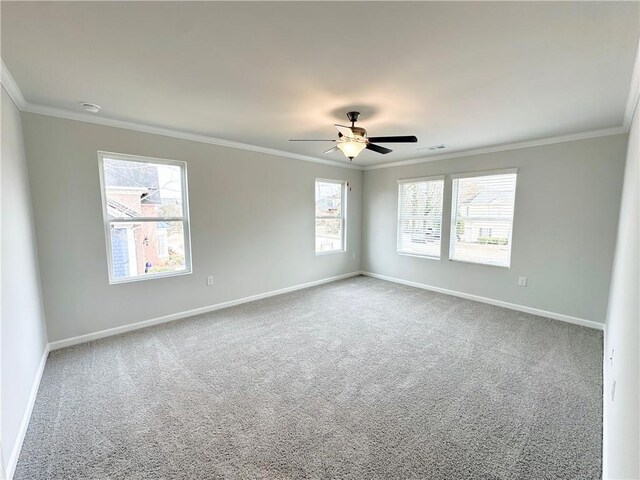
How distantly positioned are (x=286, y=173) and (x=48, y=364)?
12.4 ft

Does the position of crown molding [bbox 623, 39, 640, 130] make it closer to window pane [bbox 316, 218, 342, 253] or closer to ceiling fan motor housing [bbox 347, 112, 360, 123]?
ceiling fan motor housing [bbox 347, 112, 360, 123]

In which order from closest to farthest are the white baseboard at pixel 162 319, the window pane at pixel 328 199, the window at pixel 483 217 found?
1. the white baseboard at pixel 162 319
2. the window at pixel 483 217
3. the window pane at pixel 328 199

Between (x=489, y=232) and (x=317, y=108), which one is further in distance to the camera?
(x=489, y=232)

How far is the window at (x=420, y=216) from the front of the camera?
5086 mm

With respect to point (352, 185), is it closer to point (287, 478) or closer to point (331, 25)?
point (331, 25)

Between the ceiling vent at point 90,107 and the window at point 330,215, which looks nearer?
the ceiling vent at point 90,107

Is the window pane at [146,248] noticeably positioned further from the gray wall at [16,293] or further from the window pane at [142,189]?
the gray wall at [16,293]

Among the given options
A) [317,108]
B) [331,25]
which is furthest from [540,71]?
[317,108]

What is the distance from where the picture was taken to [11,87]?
2246 millimetres

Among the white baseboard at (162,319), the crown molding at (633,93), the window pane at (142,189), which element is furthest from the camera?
the window pane at (142,189)

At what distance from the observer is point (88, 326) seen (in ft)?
10.5

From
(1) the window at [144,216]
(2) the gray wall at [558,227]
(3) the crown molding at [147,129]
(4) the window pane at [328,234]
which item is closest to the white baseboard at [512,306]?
(2) the gray wall at [558,227]

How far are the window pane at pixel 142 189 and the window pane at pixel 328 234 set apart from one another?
2603 millimetres

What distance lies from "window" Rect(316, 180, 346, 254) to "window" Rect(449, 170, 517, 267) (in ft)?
7.00
